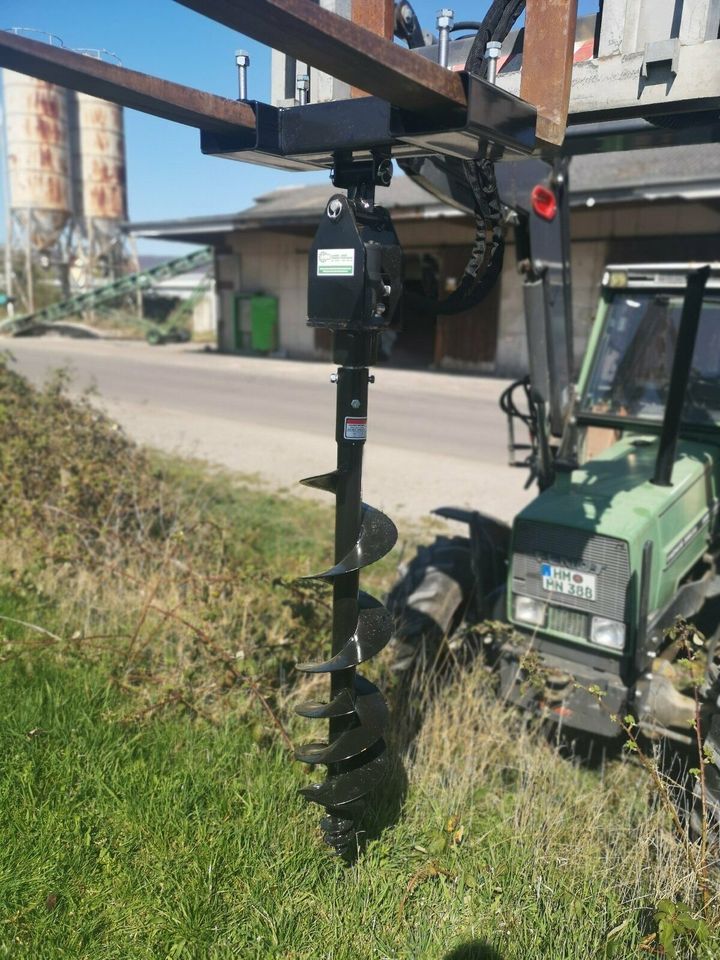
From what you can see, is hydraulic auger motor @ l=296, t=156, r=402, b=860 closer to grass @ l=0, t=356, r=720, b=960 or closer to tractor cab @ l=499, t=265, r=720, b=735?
grass @ l=0, t=356, r=720, b=960

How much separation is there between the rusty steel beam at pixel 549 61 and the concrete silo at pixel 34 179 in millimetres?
38340

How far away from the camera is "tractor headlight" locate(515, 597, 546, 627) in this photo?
3469 mm

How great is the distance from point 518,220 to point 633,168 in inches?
626

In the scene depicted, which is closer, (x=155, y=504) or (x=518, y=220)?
(x=518, y=220)

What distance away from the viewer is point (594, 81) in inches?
90.0

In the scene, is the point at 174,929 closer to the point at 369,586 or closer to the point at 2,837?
the point at 2,837

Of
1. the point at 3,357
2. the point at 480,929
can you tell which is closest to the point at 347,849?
the point at 480,929

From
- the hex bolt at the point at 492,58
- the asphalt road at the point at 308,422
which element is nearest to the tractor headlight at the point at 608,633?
the hex bolt at the point at 492,58

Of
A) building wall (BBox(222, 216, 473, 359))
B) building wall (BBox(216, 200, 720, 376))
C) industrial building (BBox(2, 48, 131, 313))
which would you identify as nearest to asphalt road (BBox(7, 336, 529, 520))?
building wall (BBox(216, 200, 720, 376))

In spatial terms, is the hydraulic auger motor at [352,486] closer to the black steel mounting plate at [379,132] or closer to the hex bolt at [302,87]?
the black steel mounting plate at [379,132]

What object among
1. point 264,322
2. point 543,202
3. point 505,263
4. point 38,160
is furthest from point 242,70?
point 38,160

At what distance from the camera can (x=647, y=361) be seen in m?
4.17

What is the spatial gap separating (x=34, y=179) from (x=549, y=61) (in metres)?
40.3

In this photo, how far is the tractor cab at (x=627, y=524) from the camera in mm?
3236
